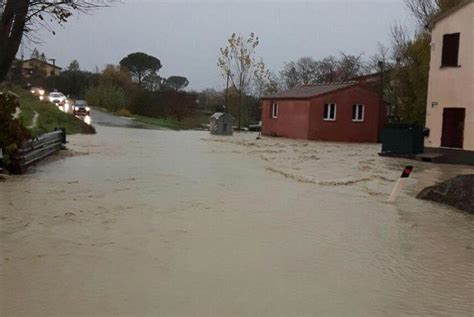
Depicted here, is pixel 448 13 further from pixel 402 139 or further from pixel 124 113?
pixel 124 113

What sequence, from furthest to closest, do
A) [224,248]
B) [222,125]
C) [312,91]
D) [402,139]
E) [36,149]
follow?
[222,125], [312,91], [402,139], [36,149], [224,248]

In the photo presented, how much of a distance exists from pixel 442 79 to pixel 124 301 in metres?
21.8

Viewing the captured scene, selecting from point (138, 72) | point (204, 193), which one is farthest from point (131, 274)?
point (138, 72)

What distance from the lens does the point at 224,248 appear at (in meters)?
8.29

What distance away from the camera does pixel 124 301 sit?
19.5 feet

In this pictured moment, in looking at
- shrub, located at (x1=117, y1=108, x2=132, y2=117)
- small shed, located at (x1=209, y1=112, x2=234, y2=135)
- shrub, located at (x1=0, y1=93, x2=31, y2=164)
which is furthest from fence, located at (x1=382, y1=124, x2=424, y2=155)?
shrub, located at (x1=117, y1=108, x2=132, y2=117)

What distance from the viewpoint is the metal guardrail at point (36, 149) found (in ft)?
50.6

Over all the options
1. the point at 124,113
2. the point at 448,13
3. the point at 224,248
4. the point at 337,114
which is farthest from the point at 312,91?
the point at 224,248

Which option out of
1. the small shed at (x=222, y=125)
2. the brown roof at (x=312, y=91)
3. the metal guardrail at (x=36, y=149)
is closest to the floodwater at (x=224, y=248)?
the metal guardrail at (x=36, y=149)

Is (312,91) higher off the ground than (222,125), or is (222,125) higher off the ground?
(312,91)

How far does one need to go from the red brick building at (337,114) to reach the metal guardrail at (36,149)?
1971cm

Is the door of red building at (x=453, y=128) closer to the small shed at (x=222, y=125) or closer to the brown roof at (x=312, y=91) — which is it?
the brown roof at (x=312, y=91)

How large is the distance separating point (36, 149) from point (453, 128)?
16419mm

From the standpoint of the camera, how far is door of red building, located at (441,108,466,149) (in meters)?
24.3
